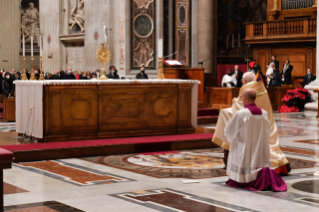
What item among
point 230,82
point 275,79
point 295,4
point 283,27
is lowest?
point 230,82

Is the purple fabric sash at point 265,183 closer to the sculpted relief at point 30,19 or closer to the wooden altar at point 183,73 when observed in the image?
the wooden altar at point 183,73

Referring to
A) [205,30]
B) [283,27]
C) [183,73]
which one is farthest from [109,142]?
[283,27]

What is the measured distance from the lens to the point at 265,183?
6.82 meters

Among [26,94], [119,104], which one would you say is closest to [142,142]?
[119,104]

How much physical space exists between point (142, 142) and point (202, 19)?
40.8 ft

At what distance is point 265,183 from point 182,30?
15129mm

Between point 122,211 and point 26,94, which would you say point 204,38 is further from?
point 122,211

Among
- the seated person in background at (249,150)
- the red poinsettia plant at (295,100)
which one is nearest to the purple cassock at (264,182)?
the seated person in background at (249,150)

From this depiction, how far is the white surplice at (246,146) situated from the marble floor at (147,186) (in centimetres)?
26

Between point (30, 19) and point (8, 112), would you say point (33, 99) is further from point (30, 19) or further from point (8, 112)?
point (30, 19)

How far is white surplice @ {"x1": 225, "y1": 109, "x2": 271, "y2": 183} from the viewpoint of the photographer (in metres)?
6.91

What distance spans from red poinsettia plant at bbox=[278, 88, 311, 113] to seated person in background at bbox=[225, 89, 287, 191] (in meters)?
12.7

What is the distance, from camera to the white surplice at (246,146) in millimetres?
6914

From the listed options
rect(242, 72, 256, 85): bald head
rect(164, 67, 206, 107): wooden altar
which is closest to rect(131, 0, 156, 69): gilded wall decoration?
rect(164, 67, 206, 107): wooden altar
